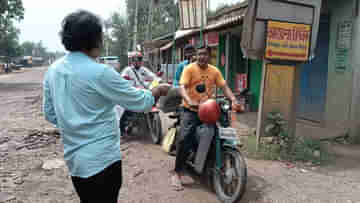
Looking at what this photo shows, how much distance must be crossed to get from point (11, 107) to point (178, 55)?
1059cm

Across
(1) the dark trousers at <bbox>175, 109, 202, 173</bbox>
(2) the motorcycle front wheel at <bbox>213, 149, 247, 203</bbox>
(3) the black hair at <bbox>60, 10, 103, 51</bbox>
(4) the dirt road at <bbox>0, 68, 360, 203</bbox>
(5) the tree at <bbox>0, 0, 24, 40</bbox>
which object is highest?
(5) the tree at <bbox>0, 0, 24, 40</bbox>

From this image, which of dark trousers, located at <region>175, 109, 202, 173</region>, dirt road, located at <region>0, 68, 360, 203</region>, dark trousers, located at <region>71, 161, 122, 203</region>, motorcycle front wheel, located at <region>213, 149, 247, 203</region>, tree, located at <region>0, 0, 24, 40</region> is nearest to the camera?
dark trousers, located at <region>71, 161, 122, 203</region>

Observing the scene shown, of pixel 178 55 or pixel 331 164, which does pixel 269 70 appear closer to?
pixel 331 164

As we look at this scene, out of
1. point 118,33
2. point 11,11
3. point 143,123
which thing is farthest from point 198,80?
point 118,33

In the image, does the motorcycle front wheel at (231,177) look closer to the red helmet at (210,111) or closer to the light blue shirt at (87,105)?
the red helmet at (210,111)

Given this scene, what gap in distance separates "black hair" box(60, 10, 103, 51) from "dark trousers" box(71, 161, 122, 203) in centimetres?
72

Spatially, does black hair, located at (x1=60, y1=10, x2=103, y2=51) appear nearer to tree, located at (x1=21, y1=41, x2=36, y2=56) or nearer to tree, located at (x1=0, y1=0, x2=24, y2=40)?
tree, located at (x1=0, y1=0, x2=24, y2=40)

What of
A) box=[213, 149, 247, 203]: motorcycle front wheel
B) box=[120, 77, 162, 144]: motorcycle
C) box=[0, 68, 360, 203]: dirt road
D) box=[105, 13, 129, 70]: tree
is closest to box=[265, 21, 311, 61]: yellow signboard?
box=[0, 68, 360, 203]: dirt road

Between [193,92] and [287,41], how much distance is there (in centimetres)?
188

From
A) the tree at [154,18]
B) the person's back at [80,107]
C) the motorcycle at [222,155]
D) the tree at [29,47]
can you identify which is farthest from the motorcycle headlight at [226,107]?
the tree at [29,47]

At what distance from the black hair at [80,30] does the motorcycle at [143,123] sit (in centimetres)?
378

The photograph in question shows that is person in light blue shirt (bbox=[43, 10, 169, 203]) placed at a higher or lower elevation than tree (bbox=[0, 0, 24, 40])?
lower

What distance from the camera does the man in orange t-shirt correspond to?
3.40 m

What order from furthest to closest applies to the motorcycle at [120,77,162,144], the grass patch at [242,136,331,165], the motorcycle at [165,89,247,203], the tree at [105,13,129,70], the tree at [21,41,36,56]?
1. the tree at [21,41,36,56]
2. the tree at [105,13,129,70]
3. the motorcycle at [120,77,162,144]
4. the grass patch at [242,136,331,165]
5. the motorcycle at [165,89,247,203]
